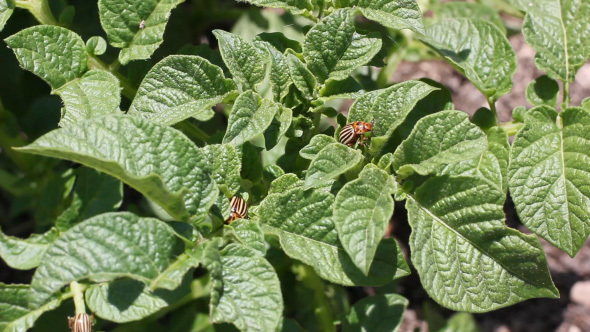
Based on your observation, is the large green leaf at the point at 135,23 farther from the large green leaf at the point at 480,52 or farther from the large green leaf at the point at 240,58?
the large green leaf at the point at 480,52

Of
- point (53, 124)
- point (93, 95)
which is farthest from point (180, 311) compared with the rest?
point (93, 95)

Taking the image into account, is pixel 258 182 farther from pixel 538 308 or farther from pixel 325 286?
pixel 538 308

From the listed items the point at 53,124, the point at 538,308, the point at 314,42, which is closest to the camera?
the point at 314,42

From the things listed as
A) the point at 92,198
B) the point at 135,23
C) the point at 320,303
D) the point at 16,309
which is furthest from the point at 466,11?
the point at 16,309

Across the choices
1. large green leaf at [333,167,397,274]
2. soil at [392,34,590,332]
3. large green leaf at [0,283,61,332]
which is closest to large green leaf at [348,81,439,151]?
large green leaf at [333,167,397,274]

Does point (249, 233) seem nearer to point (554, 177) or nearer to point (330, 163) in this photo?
point (330, 163)

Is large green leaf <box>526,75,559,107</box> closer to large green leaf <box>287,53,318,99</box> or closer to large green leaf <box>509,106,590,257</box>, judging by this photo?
large green leaf <box>509,106,590,257</box>

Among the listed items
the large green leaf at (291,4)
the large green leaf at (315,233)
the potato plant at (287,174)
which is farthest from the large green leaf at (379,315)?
the large green leaf at (291,4)
